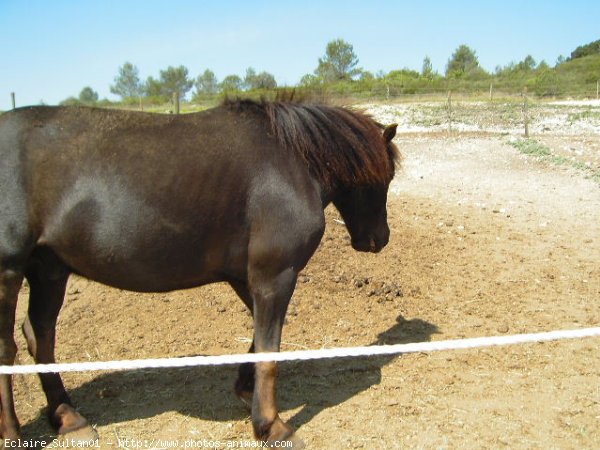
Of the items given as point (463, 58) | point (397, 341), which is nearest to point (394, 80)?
point (463, 58)

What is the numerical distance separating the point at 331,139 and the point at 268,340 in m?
1.39

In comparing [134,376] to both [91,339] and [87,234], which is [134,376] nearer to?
[91,339]

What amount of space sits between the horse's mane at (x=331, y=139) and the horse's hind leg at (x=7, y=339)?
5.67 ft

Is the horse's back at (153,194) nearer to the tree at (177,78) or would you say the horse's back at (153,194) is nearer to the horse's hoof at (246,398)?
the horse's hoof at (246,398)

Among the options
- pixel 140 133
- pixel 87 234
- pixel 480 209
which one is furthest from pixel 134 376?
pixel 480 209

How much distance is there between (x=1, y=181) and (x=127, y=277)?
0.88 metres

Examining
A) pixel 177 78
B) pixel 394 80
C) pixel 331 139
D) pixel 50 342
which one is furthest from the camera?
pixel 177 78

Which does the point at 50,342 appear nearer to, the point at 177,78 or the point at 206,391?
the point at 206,391

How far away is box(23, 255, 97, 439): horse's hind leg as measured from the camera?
3662 mm

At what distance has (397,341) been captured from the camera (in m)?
5.07

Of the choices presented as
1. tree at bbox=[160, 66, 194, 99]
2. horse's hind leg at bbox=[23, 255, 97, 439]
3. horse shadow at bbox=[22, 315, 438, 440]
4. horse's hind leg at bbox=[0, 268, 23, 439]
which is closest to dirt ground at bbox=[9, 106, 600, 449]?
horse shadow at bbox=[22, 315, 438, 440]

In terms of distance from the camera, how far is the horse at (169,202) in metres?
3.15

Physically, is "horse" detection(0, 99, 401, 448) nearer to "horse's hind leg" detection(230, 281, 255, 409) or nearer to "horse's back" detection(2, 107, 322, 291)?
"horse's back" detection(2, 107, 322, 291)

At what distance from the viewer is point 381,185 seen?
13.1ft
